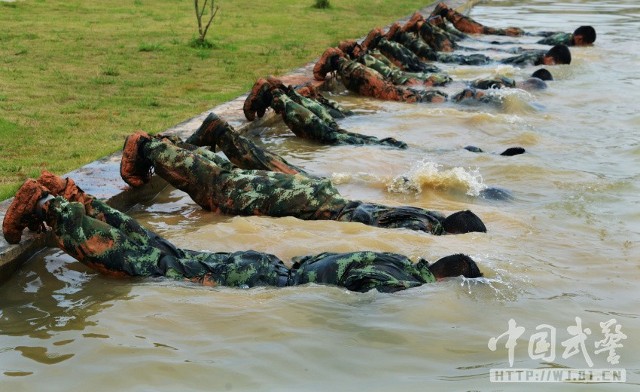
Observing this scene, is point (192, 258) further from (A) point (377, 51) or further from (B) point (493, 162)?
(A) point (377, 51)

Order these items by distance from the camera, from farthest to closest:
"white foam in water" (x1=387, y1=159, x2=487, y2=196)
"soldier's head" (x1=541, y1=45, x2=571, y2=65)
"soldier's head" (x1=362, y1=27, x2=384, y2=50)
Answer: "soldier's head" (x1=541, y1=45, x2=571, y2=65)
"soldier's head" (x1=362, y1=27, x2=384, y2=50)
"white foam in water" (x1=387, y1=159, x2=487, y2=196)

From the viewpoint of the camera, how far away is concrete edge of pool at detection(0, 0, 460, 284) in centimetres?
475

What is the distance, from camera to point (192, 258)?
4715 millimetres

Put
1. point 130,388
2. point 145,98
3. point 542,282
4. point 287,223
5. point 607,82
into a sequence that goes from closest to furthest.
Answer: point 130,388 < point 542,282 < point 287,223 < point 145,98 < point 607,82

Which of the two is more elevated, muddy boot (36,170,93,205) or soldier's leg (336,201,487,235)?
muddy boot (36,170,93,205)

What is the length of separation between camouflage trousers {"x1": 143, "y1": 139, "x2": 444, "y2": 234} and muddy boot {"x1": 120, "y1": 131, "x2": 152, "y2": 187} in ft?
0.14

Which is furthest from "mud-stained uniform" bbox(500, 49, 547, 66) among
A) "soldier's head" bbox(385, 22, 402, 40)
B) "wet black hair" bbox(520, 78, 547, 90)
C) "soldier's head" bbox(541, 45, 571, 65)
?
"wet black hair" bbox(520, 78, 547, 90)

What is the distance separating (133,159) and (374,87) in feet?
15.7

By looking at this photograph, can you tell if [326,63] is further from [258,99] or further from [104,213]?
[104,213]

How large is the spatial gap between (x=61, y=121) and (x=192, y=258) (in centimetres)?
341

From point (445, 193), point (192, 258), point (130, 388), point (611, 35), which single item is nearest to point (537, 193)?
point (445, 193)

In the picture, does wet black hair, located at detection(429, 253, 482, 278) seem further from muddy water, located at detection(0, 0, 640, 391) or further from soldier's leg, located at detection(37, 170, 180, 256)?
soldier's leg, located at detection(37, 170, 180, 256)

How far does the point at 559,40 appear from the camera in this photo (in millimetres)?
14516

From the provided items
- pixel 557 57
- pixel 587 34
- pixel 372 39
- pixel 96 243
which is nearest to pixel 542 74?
pixel 557 57
